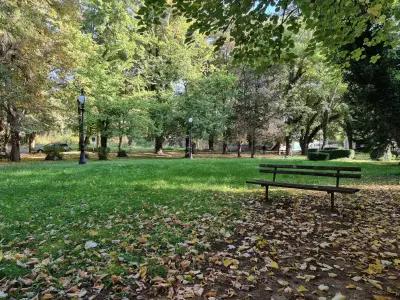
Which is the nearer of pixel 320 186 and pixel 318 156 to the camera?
pixel 320 186

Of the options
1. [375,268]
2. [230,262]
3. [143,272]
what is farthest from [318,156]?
[143,272]

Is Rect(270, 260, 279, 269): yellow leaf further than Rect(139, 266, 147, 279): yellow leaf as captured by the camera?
Yes

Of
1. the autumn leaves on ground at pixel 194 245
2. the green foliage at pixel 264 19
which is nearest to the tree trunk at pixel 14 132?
the autumn leaves on ground at pixel 194 245

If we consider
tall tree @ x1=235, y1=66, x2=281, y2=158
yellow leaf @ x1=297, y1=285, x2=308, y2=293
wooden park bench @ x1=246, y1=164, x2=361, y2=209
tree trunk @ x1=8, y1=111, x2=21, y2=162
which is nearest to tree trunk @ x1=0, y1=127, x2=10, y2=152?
tree trunk @ x1=8, y1=111, x2=21, y2=162

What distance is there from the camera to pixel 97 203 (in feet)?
25.2

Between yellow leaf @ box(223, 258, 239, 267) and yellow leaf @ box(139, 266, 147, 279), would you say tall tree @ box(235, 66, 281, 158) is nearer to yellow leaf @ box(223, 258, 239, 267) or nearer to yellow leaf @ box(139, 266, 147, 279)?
yellow leaf @ box(223, 258, 239, 267)

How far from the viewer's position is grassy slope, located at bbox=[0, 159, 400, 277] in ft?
17.8

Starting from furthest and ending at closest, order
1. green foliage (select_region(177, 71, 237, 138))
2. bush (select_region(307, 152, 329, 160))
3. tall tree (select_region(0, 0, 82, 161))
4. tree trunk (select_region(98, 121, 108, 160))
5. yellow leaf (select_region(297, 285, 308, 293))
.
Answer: green foliage (select_region(177, 71, 237, 138)) → tree trunk (select_region(98, 121, 108, 160)) → bush (select_region(307, 152, 329, 160)) → tall tree (select_region(0, 0, 82, 161)) → yellow leaf (select_region(297, 285, 308, 293))

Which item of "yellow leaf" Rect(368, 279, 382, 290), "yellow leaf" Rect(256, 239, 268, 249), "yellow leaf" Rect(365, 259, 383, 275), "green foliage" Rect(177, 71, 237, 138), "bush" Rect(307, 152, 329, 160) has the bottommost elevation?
"yellow leaf" Rect(368, 279, 382, 290)

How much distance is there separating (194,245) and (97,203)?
3.34 m

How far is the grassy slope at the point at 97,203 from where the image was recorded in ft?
17.8

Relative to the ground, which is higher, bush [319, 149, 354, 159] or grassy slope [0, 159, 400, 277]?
bush [319, 149, 354, 159]

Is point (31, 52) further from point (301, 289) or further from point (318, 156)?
point (301, 289)

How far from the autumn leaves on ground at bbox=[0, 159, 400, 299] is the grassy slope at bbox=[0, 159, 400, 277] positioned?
29 mm
